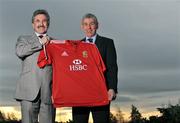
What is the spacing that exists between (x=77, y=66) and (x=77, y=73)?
71mm

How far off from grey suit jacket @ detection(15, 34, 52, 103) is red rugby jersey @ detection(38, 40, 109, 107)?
0.45 feet

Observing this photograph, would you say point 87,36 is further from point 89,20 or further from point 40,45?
point 40,45

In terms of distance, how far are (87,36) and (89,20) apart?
0.19 m

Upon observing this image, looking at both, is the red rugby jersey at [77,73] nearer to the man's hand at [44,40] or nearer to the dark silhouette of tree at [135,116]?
the man's hand at [44,40]

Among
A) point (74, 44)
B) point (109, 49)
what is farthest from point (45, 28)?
point (109, 49)

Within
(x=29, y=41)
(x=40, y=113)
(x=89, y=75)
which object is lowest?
(x=40, y=113)

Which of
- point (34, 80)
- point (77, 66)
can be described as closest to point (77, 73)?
point (77, 66)

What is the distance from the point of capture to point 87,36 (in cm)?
469

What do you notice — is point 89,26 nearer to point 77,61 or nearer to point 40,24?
point 77,61

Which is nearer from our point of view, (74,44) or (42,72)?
(42,72)

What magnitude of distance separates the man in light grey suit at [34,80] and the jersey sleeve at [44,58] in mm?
41

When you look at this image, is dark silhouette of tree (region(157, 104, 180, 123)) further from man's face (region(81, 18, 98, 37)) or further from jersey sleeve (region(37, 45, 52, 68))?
jersey sleeve (region(37, 45, 52, 68))

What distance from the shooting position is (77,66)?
4.59 metres

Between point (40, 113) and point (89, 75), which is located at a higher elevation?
point (89, 75)
